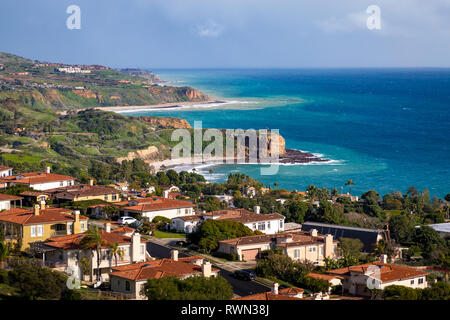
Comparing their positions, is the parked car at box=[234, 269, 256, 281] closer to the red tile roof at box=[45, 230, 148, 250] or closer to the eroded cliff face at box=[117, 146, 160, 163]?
the red tile roof at box=[45, 230, 148, 250]

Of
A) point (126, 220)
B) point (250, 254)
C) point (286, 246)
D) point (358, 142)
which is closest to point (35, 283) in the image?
point (250, 254)

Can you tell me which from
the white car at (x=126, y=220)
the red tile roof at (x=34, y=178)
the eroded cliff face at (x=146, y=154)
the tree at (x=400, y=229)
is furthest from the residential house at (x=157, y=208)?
the eroded cliff face at (x=146, y=154)

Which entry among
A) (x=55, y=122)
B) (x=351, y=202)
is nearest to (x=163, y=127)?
(x=55, y=122)

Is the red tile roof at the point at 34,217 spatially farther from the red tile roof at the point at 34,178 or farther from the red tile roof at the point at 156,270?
the red tile roof at the point at 34,178

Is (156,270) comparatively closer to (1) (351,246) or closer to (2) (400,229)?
(1) (351,246)
